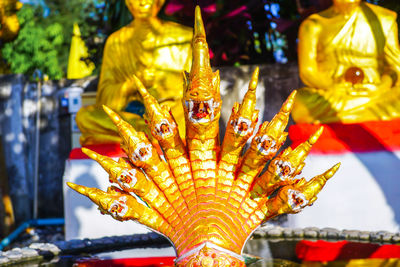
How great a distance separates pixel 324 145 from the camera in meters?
3.33

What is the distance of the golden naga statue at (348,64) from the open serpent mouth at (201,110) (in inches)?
80.0

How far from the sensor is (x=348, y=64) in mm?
3654

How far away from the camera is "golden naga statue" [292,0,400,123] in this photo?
3498 millimetres

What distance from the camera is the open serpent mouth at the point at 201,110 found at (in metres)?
1.56

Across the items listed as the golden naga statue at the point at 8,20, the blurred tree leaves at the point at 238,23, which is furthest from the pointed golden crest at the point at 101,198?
the golden naga statue at the point at 8,20

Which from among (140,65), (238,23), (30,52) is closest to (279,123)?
(140,65)

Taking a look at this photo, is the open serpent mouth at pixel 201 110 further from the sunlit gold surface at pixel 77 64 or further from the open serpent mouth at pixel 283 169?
the sunlit gold surface at pixel 77 64

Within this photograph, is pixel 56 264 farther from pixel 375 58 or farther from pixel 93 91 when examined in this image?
pixel 93 91

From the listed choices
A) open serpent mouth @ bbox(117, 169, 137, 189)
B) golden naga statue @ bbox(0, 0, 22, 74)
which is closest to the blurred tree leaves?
golden naga statue @ bbox(0, 0, 22, 74)

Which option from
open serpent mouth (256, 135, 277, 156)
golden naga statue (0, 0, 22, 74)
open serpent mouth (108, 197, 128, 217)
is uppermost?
golden naga statue (0, 0, 22, 74)

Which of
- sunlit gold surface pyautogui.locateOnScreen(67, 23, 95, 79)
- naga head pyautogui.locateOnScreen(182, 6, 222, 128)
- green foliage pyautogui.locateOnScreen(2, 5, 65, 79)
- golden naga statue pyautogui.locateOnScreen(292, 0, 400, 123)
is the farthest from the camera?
Result: green foliage pyautogui.locateOnScreen(2, 5, 65, 79)

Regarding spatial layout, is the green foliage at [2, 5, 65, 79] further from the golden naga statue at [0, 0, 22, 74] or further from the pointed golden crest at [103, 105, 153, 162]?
the pointed golden crest at [103, 105, 153, 162]

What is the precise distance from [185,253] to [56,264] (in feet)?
2.34

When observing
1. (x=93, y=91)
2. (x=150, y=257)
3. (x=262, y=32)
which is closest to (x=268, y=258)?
(x=150, y=257)
